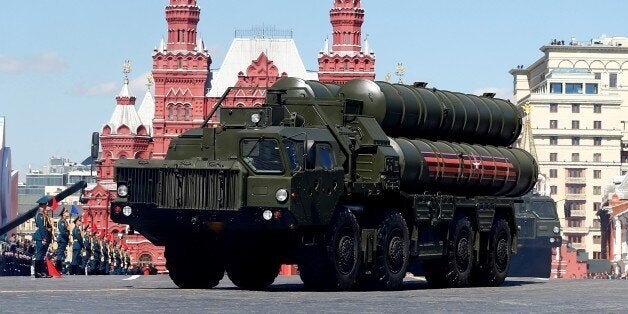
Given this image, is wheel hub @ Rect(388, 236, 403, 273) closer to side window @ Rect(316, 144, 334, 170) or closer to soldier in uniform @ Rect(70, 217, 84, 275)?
side window @ Rect(316, 144, 334, 170)

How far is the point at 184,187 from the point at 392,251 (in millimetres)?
4575

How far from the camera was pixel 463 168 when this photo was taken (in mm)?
35594

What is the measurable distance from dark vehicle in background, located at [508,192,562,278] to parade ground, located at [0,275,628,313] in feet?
134

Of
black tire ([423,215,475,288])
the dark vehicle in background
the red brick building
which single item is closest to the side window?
black tire ([423,215,475,288])

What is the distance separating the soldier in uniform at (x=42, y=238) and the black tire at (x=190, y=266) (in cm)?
868

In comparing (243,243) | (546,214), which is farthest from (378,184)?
(546,214)

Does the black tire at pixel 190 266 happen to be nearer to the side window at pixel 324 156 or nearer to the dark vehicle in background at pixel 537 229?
the side window at pixel 324 156

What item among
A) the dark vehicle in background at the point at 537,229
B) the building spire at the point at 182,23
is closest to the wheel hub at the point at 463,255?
the dark vehicle in background at the point at 537,229

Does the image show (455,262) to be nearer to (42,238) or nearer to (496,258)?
(496,258)

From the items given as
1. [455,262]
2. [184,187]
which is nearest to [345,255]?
[184,187]

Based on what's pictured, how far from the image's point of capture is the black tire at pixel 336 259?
3048 centimetres

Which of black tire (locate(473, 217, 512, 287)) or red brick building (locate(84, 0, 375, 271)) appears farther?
red brick building (locate(84, 0, 375, 271))

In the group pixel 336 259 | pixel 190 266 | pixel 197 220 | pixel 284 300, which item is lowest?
pixel 284 300

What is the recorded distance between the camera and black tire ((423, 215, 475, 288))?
116 feet
